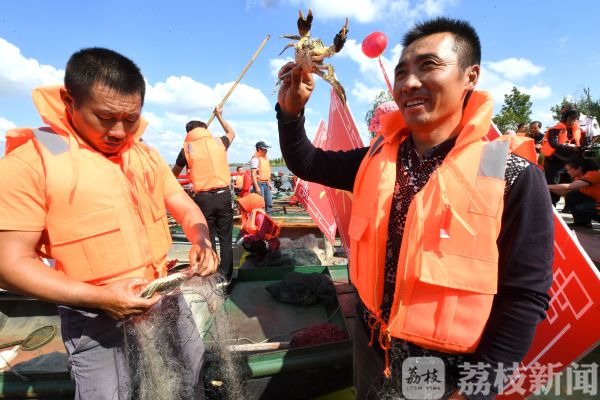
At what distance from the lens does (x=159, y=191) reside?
2182 mm

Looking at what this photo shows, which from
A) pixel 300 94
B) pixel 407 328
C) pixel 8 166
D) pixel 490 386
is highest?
pixel 300 94

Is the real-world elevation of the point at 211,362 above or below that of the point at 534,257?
below

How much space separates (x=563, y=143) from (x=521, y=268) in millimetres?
7790

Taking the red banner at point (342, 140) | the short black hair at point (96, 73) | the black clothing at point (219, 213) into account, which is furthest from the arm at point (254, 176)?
the short black hair at point (96, 73)

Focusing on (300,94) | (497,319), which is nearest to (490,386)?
(497,319)

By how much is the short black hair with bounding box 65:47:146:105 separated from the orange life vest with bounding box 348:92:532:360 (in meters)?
1.59

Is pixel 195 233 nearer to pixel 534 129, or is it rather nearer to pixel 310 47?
pixel 310 47

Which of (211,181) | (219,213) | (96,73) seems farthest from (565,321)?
(211,181)

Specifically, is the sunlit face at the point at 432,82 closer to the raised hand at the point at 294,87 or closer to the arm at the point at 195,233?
the raised hand at the point at 294,87

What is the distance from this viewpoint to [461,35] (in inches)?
56.6

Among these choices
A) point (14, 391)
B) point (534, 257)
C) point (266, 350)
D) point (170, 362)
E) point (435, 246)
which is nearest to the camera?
point (534, 257)

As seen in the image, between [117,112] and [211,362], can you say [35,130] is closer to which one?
[117,112]

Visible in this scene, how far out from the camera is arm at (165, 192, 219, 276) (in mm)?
2049

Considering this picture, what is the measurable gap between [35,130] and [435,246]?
202 centimetres
